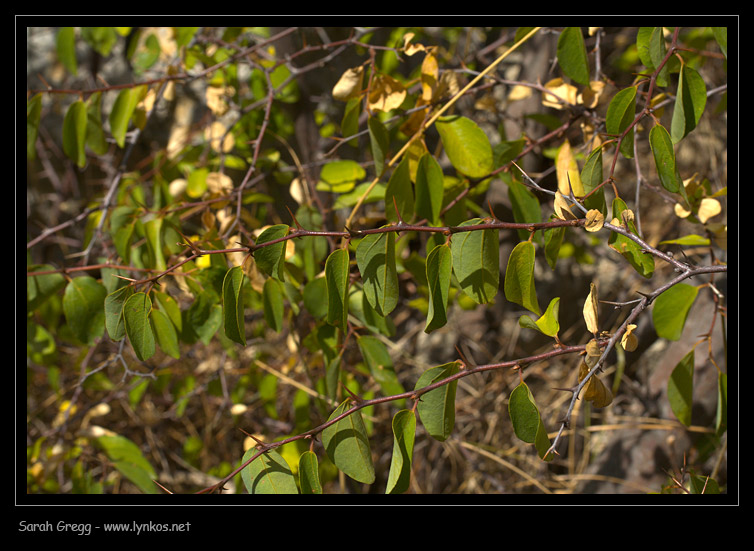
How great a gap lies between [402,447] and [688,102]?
535mm

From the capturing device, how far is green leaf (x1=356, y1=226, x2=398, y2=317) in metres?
0.61

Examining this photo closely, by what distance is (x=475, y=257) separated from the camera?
61 cm

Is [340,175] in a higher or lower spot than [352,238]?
higher

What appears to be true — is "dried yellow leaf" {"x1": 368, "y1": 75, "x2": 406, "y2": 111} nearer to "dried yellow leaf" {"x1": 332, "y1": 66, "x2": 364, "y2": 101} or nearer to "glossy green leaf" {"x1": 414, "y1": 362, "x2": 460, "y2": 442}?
"dried yellow leaf" {"x1": 332, "y1": 66, "x2": 364, "y2": 101}

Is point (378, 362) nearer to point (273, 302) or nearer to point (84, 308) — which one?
point (273, 302)

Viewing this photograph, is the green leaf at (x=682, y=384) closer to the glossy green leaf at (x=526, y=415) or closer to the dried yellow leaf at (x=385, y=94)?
the glossy green leaf at (x=526, y=415)

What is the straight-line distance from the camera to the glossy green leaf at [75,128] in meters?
0.94

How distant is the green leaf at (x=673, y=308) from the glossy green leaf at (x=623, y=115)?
0.63 ft

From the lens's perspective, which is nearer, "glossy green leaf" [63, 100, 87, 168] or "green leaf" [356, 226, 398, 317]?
"green leaf" [356, 226, 398, 317]

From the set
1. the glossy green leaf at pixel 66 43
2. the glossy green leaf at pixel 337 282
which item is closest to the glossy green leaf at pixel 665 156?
the glossy green leaf at pixel 337 282

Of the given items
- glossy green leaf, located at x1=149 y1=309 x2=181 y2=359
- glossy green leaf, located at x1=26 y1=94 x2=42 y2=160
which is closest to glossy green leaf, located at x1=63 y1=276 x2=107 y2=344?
glossy green leaf, located at x1=149 y1=309 x2=181 y2=359

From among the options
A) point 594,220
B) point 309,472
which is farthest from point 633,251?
point 309,472

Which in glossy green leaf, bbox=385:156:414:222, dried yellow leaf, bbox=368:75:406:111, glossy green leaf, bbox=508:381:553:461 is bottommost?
glossy green leaf, bbox=508:381:553:461

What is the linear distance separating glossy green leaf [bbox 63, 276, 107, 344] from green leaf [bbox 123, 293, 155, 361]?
230 millimetres
